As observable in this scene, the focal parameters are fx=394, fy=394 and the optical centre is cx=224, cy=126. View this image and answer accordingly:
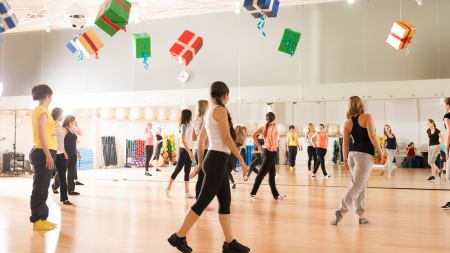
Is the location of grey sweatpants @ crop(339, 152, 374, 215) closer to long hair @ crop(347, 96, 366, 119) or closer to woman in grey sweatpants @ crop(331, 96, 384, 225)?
woman in grey sweatpants @ crop(331, 96, 384, 225)

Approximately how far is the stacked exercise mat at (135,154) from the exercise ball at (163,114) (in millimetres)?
2996

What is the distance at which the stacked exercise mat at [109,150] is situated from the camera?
1426 cm

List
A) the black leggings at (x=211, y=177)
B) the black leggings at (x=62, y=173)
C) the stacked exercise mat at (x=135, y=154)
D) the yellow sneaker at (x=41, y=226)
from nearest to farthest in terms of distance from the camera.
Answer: the black leggings at (x=211, y=177), the yellow sneaker at (x=41, y=226), the black leggings at (x=62, y=173), the stacked exercise mat at (x=135, y=154)

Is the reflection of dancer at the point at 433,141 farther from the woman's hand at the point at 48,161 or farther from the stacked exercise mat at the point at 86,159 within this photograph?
the stacked exercise mat at the point at 86,159

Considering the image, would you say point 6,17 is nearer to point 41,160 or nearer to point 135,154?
point 41,160

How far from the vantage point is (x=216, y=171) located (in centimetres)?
308

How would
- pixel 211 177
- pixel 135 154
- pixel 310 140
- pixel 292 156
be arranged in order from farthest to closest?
pixel 135 154
pixel 292 156
pixel 310 140
pixel 211 177

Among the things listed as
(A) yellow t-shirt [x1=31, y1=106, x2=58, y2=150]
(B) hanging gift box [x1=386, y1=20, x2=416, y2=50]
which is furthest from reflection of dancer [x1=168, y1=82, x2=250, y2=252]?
(B) hanging gift box [x1=386, y1=20, x2=416, y2=50]

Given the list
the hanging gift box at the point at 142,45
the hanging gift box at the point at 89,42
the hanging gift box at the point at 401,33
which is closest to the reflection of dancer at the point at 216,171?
the hanging gift box at the point at 142,45

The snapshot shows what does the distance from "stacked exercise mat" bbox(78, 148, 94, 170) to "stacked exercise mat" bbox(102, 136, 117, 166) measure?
535 millimetres

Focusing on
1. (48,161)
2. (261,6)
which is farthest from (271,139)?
(48,161)

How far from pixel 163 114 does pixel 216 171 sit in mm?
8993

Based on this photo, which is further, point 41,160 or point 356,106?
point 356,106

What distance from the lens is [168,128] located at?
13.6 metres
